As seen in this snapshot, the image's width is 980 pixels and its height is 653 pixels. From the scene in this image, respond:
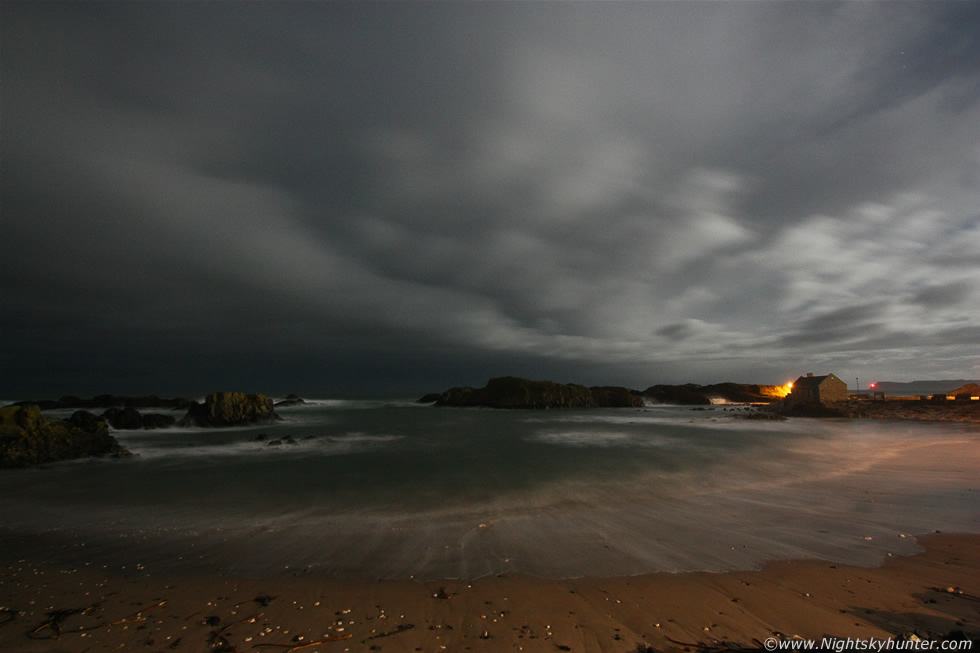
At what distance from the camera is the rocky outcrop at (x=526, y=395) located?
59.4 metres

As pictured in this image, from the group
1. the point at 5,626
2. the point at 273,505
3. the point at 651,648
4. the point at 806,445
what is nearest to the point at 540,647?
the point at 651,648

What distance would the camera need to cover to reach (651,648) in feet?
12.6

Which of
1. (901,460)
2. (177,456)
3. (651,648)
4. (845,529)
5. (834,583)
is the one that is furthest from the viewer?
(177,456)

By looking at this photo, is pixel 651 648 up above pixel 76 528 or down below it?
above

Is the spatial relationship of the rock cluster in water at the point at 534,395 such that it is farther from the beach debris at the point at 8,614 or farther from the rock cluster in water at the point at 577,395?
the beach debris at the point at 8,614

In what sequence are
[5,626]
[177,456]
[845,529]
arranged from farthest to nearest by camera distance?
[177,456] → [845,529] → [5,626]

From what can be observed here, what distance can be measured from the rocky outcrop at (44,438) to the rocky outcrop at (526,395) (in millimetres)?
46152

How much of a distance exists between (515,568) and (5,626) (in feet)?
18.2

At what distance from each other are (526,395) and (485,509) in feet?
168

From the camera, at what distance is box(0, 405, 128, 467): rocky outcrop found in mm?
14633

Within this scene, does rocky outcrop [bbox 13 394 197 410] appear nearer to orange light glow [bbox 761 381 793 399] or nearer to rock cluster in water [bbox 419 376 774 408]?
rock cluster in water [bbox 419 376 774 408]

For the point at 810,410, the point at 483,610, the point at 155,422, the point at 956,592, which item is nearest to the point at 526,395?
the point at 810,410

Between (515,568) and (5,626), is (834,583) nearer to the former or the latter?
(515,568)

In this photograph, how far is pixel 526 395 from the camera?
5981cm
